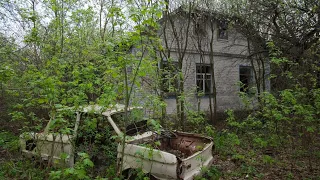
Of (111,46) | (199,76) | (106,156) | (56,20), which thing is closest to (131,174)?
(106,156)

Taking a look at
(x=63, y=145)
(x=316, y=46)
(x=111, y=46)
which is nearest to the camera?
(x=111, y=46)

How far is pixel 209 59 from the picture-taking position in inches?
558

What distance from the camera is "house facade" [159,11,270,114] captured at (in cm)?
1166

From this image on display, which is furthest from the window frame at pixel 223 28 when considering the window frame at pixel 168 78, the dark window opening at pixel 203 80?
the window frame at pixel 168 78

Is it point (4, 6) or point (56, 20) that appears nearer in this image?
point (56, 20)

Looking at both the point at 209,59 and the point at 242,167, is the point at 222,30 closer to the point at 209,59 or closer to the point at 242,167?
the point at 209,59

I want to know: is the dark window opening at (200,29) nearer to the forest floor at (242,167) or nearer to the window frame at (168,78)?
the window frame at (168,78)

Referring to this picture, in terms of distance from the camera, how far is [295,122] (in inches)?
239

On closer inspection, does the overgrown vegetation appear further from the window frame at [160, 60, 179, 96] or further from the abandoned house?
the abandoned house

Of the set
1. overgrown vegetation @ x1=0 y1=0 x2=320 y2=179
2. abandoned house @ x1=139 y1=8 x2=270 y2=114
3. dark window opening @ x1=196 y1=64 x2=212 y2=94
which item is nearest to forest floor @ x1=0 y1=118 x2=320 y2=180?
overgrown vegetation @ x1=0 y1=0 x2=320 y2=179

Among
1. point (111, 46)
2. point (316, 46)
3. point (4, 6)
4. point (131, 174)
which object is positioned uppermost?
point (4, 6)

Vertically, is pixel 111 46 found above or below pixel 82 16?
below

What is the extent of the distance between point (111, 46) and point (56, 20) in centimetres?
533

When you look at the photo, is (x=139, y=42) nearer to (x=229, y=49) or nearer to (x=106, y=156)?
(x=106, y=156)
